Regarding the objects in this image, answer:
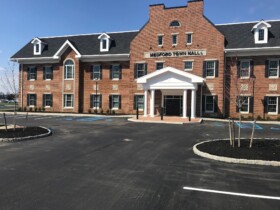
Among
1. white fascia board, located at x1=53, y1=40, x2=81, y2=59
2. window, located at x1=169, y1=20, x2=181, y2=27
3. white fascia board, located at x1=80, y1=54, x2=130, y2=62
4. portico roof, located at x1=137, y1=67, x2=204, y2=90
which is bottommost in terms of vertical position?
portico roof, located at x1=137, y1=67, x2=204, y2=90

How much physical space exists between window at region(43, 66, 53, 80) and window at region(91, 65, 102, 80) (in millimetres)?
5892

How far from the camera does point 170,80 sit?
27.0 meters

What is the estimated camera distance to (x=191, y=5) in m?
28.9

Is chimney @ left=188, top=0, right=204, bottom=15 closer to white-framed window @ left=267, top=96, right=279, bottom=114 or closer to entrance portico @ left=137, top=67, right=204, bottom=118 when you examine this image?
entrance portico @ left=137, top=67, right=204, bottom=118

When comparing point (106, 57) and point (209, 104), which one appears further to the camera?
point (106, 57)

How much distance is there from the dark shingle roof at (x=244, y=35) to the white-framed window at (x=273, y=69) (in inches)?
67.6

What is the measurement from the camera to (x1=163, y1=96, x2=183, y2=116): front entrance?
2951 centimetres

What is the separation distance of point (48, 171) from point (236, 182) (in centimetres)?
525

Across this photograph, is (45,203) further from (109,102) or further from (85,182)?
(109,102)

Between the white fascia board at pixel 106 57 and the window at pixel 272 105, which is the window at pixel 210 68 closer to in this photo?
the window at pixel 272 105

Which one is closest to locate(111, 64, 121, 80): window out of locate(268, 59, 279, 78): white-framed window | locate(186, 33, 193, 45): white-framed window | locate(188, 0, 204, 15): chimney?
locate(186, 33, 193, 45): white-framed window

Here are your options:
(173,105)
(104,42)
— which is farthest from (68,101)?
(173,105)

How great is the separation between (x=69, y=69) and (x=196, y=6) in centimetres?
1740

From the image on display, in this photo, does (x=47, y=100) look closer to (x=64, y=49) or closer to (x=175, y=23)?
(x=64, y=49)
